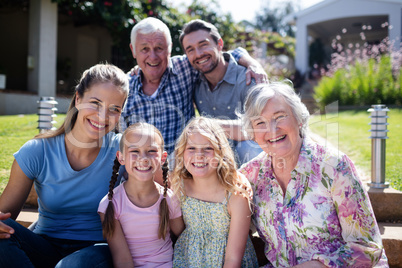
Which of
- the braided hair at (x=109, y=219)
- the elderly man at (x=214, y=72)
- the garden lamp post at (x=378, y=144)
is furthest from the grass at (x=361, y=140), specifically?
the braided hair at (x=109, y=219)

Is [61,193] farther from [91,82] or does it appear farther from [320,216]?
[320,216]

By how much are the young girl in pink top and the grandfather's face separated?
1.09 meters

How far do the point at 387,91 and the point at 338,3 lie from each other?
683cm

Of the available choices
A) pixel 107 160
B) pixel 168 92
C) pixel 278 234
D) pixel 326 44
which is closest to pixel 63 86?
pixel 168 92

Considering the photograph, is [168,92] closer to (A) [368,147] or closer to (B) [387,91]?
(A) [368,147]

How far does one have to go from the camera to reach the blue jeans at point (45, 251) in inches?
68.1

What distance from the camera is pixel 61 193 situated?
209 cm

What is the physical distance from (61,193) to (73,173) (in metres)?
0.13

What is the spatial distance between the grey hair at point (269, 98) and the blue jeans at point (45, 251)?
1067mm

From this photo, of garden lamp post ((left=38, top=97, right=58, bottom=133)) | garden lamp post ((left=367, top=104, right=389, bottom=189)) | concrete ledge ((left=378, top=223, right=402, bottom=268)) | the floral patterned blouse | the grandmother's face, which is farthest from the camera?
garden lamp post ((left=38, top=97, right=58, bottom=133))

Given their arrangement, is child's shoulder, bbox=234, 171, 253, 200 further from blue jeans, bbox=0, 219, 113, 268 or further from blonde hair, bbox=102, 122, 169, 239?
blue jeans, bbox=0, 219, 113, 268

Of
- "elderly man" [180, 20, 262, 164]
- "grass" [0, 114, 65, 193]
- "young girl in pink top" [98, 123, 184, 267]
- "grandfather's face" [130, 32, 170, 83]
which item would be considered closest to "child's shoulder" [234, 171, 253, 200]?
"young girl in pink top" [98, 123, 184, 267]

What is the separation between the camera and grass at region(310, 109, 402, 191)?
3.40 meters

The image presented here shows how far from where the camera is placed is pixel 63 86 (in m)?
10.7
